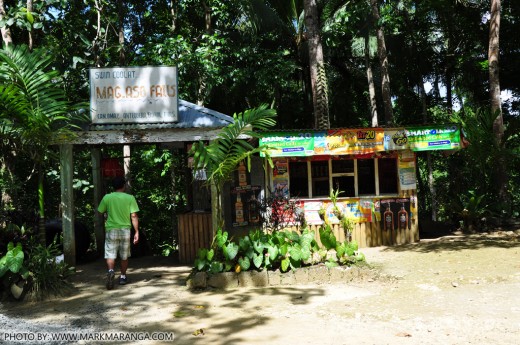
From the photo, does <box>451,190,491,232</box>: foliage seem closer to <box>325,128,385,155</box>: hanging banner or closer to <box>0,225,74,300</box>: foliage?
<box>325,128,385,155</box>: hanging banner

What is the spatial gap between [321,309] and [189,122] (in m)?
4.18

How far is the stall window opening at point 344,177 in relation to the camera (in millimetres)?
11055

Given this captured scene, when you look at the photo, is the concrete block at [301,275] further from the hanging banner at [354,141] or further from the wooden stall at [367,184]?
the hanging banner at [354,141]

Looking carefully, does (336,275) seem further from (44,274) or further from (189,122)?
(44,274)

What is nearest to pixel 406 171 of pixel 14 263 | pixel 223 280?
pixel 223 280

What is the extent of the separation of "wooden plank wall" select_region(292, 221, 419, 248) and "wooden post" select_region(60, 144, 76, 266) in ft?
17.0

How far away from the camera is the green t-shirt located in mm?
7074

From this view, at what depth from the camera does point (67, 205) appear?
27.4 feet

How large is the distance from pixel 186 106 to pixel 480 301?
5.76 m

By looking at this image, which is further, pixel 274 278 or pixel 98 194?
pixel 98 194

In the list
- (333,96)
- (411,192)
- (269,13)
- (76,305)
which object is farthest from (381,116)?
(76,305)

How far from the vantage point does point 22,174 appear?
15.0 metres

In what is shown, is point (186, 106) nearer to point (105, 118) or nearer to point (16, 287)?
point (105, 118)

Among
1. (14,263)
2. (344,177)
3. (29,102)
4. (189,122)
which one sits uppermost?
(29,102)
